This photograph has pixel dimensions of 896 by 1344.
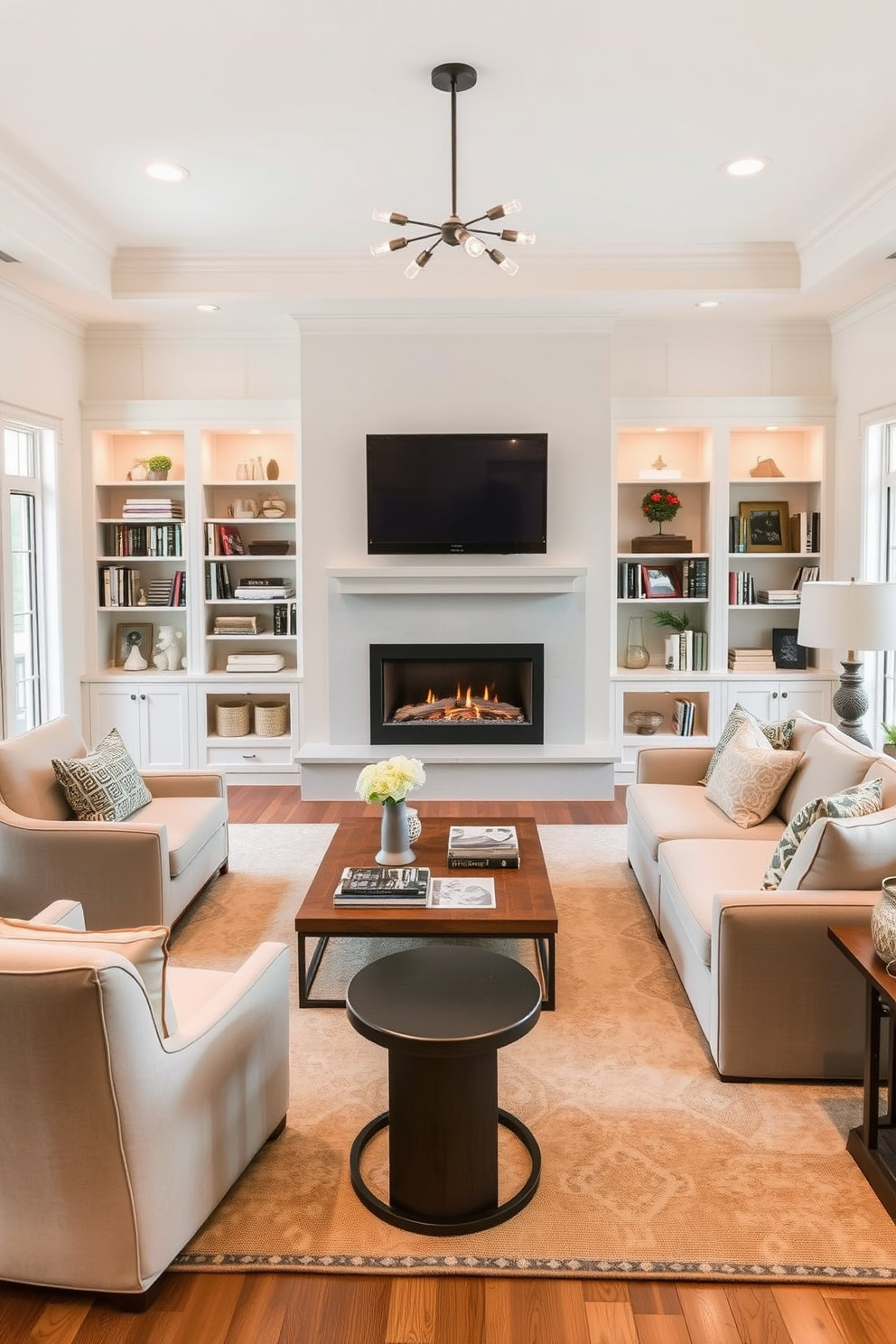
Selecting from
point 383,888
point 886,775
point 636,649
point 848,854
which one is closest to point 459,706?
point 636,649

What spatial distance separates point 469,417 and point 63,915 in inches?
160

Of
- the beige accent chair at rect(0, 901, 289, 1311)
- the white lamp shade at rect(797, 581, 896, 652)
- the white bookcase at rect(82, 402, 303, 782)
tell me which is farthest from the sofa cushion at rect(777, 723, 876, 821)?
the white bookcase at rect(82, 402, 303, 782)

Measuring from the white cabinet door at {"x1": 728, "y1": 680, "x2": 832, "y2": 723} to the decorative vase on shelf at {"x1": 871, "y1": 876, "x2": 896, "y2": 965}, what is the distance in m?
3.81

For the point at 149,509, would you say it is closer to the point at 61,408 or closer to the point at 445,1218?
the point at 61,408

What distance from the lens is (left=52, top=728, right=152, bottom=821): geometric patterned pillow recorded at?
3615 mm

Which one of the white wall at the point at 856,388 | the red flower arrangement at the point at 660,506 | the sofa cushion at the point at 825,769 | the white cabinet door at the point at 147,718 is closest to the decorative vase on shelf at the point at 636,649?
the red flower arrangement at the point at 660,506

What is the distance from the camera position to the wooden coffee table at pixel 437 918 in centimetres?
298

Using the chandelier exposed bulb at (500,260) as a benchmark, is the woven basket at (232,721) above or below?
below

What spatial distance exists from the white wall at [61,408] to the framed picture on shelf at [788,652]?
4.37m

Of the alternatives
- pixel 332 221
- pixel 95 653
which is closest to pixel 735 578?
pixel 332 221

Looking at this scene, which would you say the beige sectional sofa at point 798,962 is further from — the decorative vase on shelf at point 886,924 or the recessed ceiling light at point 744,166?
the recessed ceiling light at point 744,166

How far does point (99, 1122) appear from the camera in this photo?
5.60ft

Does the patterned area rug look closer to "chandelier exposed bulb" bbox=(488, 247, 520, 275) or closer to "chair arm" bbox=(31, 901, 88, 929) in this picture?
"chair arm" bbox=(31, 901, 88, 929)

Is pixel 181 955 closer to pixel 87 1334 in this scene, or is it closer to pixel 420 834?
pixel 420 834
